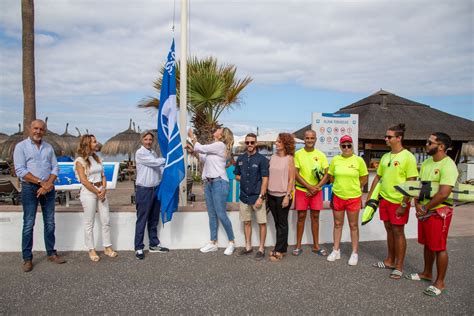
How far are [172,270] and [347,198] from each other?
7.75 feet

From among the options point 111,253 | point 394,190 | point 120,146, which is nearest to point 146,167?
point 111,253

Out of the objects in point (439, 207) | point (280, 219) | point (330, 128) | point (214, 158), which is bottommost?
point (280, 219)

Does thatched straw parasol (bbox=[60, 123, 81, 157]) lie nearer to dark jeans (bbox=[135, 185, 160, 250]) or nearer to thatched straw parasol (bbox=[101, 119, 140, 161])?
thatched straw parasol (bbox=[101, 119, 140, 161])

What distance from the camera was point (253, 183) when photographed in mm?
4781

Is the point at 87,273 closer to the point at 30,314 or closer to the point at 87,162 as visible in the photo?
the point at 30,314

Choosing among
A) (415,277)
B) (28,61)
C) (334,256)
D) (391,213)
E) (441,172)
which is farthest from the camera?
(28,61)

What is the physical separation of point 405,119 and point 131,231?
10.9 meters

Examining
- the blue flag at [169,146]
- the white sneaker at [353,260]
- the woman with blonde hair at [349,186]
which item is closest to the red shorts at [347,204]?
the woman with blonde hair at [349,186]

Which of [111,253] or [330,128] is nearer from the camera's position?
[111,253]

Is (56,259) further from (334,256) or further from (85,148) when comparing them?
(334,256)

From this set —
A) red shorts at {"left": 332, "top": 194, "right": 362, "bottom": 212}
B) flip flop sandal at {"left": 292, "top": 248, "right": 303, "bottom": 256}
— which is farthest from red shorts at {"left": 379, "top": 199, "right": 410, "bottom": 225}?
flip flop sandal at {"left": 292, "top": 248, "right": 303, "bottom": 256}

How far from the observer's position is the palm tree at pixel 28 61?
785 centimetres

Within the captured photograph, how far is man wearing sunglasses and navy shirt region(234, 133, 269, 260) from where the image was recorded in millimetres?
4766

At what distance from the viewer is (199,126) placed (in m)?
11.7
